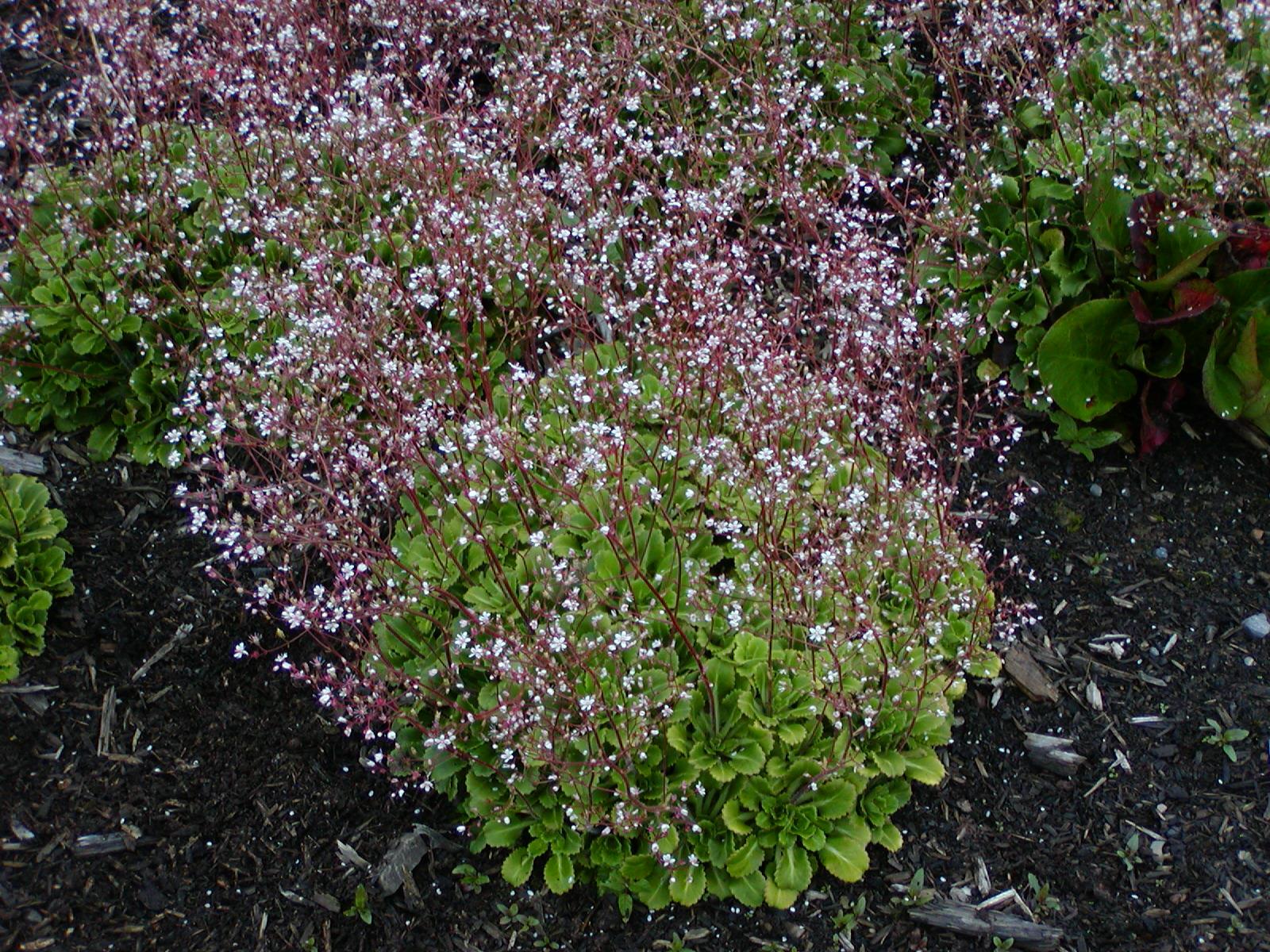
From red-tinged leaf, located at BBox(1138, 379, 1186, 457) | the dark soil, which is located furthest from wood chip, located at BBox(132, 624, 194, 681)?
red-tinged leaf, located at BBox(1138, 379, 1186, 457)

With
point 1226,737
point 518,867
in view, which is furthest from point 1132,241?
point 518,867

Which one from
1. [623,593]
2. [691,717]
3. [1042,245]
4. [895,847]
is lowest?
[895,847]

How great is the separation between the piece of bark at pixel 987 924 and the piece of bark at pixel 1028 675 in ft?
2.69

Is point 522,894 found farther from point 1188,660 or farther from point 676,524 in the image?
point 1188,660

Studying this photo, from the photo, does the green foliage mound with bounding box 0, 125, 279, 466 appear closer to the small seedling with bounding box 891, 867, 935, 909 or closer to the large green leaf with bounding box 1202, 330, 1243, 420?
the small seedling with bounding box 891, 867, 935, 909

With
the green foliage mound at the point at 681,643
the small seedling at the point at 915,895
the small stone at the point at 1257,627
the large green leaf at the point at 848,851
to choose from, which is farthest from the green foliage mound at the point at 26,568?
the small stone at the point at 1257,627

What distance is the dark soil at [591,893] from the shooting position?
134 inches

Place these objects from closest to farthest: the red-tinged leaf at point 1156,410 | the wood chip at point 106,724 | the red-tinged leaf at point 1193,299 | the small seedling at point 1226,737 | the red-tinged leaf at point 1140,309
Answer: the small seedling at point 1226,737 → the wood chip at point 106,724 → the red-tinged leaf at point 1193,299 → the red-tinged leaf at point 1140,309 → the red-tinged leaf at point 1156,410

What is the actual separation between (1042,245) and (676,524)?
7.27 feet

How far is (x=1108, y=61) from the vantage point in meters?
5.15

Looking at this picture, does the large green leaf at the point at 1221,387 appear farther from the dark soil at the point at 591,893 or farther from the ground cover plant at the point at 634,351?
the dark soil at the point at 591,893

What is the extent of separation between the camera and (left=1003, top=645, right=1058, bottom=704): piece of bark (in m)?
3.86

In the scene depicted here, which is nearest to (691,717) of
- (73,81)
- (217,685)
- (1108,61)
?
(217,685)

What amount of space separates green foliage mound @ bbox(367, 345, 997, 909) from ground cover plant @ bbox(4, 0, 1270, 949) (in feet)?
0.06
